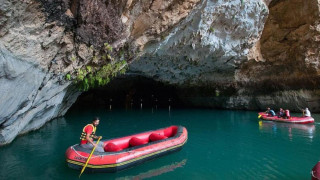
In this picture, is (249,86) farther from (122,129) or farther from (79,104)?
(79,104)

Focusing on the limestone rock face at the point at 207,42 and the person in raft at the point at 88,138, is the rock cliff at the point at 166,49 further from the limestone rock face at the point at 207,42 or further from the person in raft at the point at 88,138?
the person in raft at the point at 88,138

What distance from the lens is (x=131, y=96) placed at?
94.2 ft

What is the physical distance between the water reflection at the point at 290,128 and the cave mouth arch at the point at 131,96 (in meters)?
14.2

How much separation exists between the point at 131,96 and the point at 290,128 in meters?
19.7

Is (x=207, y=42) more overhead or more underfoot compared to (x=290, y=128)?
more overhead

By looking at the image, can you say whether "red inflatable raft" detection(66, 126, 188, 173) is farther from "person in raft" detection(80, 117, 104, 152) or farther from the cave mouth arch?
the cave mouth arch

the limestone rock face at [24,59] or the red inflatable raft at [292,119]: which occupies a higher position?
the limestone rock face at [24,59]

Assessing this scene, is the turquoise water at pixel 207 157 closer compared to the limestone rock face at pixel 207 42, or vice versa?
the turquoise water at pixel 207 157

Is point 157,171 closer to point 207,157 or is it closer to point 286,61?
point 207,157

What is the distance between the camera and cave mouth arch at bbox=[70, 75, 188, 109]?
1088 inches

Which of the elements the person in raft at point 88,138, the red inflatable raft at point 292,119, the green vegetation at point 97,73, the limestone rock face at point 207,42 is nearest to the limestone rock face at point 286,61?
the limestone rock face at point 207,42

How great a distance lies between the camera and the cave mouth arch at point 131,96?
2762cm

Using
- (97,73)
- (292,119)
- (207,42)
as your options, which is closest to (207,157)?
(97,73)

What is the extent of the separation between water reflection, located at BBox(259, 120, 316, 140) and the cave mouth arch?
1418 centimetres
